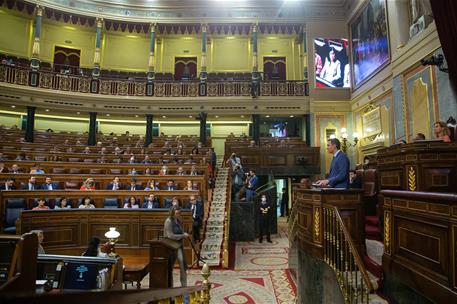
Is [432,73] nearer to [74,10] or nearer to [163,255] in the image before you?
[163,255]

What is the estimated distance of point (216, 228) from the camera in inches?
337

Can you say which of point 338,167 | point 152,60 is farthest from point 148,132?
point 338,167

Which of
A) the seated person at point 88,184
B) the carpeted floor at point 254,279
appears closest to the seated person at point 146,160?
the seated person at point 88,184

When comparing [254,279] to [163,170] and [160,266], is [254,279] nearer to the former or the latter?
[160,266]

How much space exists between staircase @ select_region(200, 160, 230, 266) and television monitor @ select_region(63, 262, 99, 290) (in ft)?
12.5

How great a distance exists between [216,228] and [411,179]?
212 inches

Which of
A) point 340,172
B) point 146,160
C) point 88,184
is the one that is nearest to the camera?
point 340,172

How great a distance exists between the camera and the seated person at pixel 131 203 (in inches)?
309

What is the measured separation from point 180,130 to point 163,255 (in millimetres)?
14603

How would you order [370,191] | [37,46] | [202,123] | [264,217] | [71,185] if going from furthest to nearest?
[202,123], [37,46], [264,217], [71,185], [370,191]

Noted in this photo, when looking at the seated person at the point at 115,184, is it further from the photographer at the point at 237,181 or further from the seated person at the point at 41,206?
the photographer at the point at 237,181

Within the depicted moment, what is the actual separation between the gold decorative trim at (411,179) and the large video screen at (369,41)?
8.00m

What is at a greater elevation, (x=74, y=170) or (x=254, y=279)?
(x=74, y=170)

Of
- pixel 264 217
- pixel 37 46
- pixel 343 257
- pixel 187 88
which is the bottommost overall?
pixel 264 217
